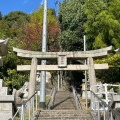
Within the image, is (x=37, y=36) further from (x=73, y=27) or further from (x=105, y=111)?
(x=105, y=111)

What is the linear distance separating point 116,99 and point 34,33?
2505 cm

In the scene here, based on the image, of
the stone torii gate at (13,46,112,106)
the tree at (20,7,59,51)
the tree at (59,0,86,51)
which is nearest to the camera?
the stone torii gate at (13,46,112,106)

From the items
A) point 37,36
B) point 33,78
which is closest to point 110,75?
point 33,78

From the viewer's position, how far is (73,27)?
29219 millimetres

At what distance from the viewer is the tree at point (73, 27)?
2873 centimetres

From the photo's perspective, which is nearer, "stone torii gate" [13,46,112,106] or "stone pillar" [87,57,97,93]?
"stone pillar" [87,57,97,93]

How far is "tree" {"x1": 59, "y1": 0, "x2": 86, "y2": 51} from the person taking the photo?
2873 centimetres

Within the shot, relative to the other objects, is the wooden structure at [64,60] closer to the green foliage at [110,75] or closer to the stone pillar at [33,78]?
the stone pillar at [33,78]

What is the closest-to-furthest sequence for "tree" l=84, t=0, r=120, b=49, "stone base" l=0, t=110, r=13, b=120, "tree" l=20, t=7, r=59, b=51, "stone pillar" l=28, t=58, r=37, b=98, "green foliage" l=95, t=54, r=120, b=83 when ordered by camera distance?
"stone base" l=0, t=110, r=13, b=120 → "stone pillar" l=28, t=58, r=37, b=98 → "green foliage" l=95, t=54, r=120, b=83 → "tree" l=84, t=0, r=120, b=49 → "tree" l=20, t=7, r=59, b=51

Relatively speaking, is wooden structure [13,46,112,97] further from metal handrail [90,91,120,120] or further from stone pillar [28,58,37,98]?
metal handrail [90,91,120,120]

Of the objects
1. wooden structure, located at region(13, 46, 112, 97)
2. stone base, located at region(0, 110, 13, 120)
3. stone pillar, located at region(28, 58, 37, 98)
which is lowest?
Result: stone base, located at region(0, 110, 13, 120)

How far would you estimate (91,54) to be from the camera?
1550 centimetres

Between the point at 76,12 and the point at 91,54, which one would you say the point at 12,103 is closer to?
the point at 91,54

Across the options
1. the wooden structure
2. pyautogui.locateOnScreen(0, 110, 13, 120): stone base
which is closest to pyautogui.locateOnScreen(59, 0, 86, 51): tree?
the wooden structure
